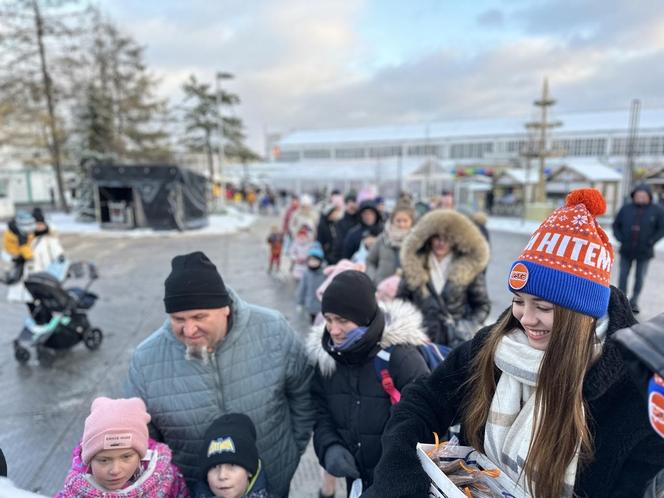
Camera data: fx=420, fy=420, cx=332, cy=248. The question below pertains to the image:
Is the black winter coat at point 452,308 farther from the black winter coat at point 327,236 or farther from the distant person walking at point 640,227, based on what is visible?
the distant person walking at point 640,227

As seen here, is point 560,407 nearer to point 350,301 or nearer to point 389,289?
point 350,301

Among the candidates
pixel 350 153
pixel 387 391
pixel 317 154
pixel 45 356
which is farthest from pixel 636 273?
pixel 317 154

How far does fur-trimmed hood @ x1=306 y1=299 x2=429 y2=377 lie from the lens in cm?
203

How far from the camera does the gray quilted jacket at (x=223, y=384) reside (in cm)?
187

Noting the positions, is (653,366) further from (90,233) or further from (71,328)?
(90,233)

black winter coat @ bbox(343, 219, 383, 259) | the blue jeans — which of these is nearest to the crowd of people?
black winter coat @ bbox(343, 219, 383, 259)

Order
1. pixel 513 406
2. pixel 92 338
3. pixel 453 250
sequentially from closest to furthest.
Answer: pixel 513 406
pixel 453 250
pixel 92 338

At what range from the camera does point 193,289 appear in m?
1.77

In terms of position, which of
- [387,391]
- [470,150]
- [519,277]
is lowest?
[387,391]

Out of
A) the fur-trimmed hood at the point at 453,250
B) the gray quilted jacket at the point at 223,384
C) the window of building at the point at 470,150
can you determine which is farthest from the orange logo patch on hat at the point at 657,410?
the window of building at the point at 470,150

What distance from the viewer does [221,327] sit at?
6.15 feet

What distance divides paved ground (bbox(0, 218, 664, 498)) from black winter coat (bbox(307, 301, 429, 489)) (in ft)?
3.77

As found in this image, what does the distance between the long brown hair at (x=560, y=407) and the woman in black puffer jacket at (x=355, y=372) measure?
758 mm

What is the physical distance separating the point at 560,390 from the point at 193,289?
4.52ft
